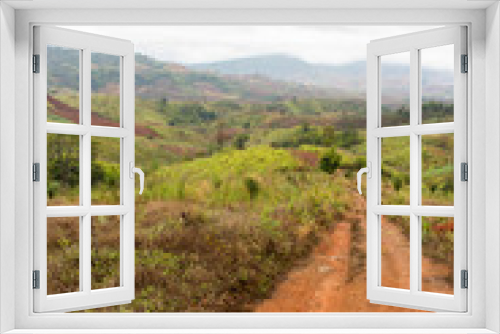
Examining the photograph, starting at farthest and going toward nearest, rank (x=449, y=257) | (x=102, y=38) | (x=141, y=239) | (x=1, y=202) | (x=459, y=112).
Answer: (x=141, y=239)
(x=449, y=257)
(x=102, y=38)
(x=459, y=112)
(x=1, y=202)

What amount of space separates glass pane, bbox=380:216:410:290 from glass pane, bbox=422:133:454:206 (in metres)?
0.37

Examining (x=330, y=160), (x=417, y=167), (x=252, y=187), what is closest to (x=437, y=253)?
(x=330, y=160)

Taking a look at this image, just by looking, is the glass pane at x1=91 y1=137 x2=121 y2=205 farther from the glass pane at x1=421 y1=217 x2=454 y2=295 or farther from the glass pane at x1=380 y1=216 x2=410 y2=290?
the glass pane at x1=421 y1=217 x2=454 y2=295

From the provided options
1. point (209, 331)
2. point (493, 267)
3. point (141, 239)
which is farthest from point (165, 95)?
point (493, 267)

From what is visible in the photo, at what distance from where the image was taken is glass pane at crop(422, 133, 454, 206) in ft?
14.5

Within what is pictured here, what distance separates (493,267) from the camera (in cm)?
180

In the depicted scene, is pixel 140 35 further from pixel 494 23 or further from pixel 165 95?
pixel 494 23

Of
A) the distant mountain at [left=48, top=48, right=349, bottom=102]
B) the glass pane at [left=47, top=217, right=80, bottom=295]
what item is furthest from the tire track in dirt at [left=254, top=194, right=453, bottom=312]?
the glass pane at [left=47, top=217, right=80, bottom=295]

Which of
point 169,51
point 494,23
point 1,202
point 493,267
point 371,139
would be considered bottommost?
point 493,267

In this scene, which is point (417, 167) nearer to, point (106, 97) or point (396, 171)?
point (396, 171)

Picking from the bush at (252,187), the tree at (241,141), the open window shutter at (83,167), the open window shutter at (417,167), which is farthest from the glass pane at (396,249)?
the open window shutter at (83,167)

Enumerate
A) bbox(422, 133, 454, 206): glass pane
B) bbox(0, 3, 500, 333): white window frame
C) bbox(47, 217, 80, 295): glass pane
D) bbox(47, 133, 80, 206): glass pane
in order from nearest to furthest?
1. bbox(0, 3, 500, 333): white window frame
2. bbox(47, 133, 80, 206): glass pane
3. bbox(47, 217, 80, 295): glass pane
4. bbox(422, 133, 454, 206): glass pane

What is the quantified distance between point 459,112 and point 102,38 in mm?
1853

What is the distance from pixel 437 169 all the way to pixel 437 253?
902 mm
